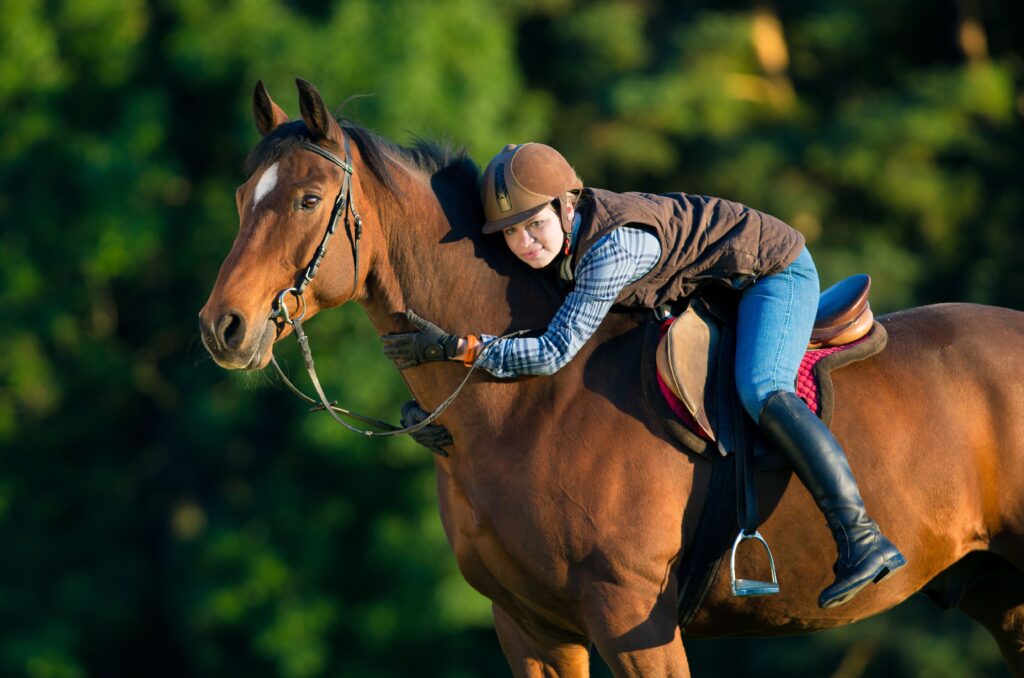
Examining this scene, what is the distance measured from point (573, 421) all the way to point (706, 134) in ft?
51.4

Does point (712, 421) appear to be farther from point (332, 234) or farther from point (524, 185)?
point (332, 234)

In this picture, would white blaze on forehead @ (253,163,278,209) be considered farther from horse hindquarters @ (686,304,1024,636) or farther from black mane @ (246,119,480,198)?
horse hindquarters @ (686,304,1024,636)

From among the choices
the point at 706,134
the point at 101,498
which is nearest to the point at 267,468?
the point at 101,498

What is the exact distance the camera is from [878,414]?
4711 mm

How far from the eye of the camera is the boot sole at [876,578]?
14.4 ft

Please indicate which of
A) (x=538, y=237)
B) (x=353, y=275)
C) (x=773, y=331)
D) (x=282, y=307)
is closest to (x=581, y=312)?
(x=538, y=237)

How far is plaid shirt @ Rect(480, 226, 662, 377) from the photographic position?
14.7 ft

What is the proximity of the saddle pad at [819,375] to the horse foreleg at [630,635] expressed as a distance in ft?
2.23

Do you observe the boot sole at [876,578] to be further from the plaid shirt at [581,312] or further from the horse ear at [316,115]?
the horse ear at [316,115]

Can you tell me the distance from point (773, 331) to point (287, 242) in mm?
1836

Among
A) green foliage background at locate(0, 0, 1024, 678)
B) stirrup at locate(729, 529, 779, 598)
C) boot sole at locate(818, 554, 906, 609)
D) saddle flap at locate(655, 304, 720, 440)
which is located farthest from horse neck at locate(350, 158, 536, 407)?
green foliage background at locate(0, 0, 1024, 678)

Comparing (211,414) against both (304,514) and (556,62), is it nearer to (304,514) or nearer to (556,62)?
(304,514)

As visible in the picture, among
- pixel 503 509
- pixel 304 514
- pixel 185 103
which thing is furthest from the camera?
pixel 185 103

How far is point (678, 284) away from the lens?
15.4 ft
